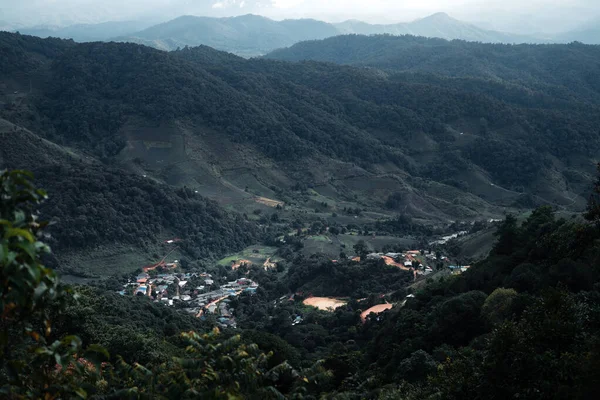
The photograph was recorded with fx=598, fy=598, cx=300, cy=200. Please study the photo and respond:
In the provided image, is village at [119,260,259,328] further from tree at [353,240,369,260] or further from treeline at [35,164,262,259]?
tree at [353,240,369,260]

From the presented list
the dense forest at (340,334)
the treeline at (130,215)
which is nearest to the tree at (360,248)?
the dense forest at (340,334)

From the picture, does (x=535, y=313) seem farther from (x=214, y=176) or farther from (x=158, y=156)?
(x=158, y=156)

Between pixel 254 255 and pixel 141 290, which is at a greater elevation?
pixel 141 290

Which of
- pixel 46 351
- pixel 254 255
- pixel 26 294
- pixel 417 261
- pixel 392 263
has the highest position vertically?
pixel 26 294

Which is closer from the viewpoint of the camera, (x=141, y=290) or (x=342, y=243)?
(x=141, y=290)

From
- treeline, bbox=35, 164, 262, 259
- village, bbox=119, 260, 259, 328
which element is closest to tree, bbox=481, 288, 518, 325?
village, bbox=119, 260, 259, 328

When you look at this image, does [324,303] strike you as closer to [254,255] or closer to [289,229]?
[254,255]

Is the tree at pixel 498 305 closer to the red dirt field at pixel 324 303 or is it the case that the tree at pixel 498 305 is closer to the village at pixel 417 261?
the red dirt field at pixel 324 303

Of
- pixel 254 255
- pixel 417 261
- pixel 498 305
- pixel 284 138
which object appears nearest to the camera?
pixel 498 305

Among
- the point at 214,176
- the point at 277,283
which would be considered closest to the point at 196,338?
the point at 277,283

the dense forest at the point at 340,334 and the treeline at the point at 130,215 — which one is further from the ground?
the dense forest at the point at 340,334

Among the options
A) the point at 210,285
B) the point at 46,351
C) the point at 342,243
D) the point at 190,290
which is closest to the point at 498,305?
the point at 46,351
